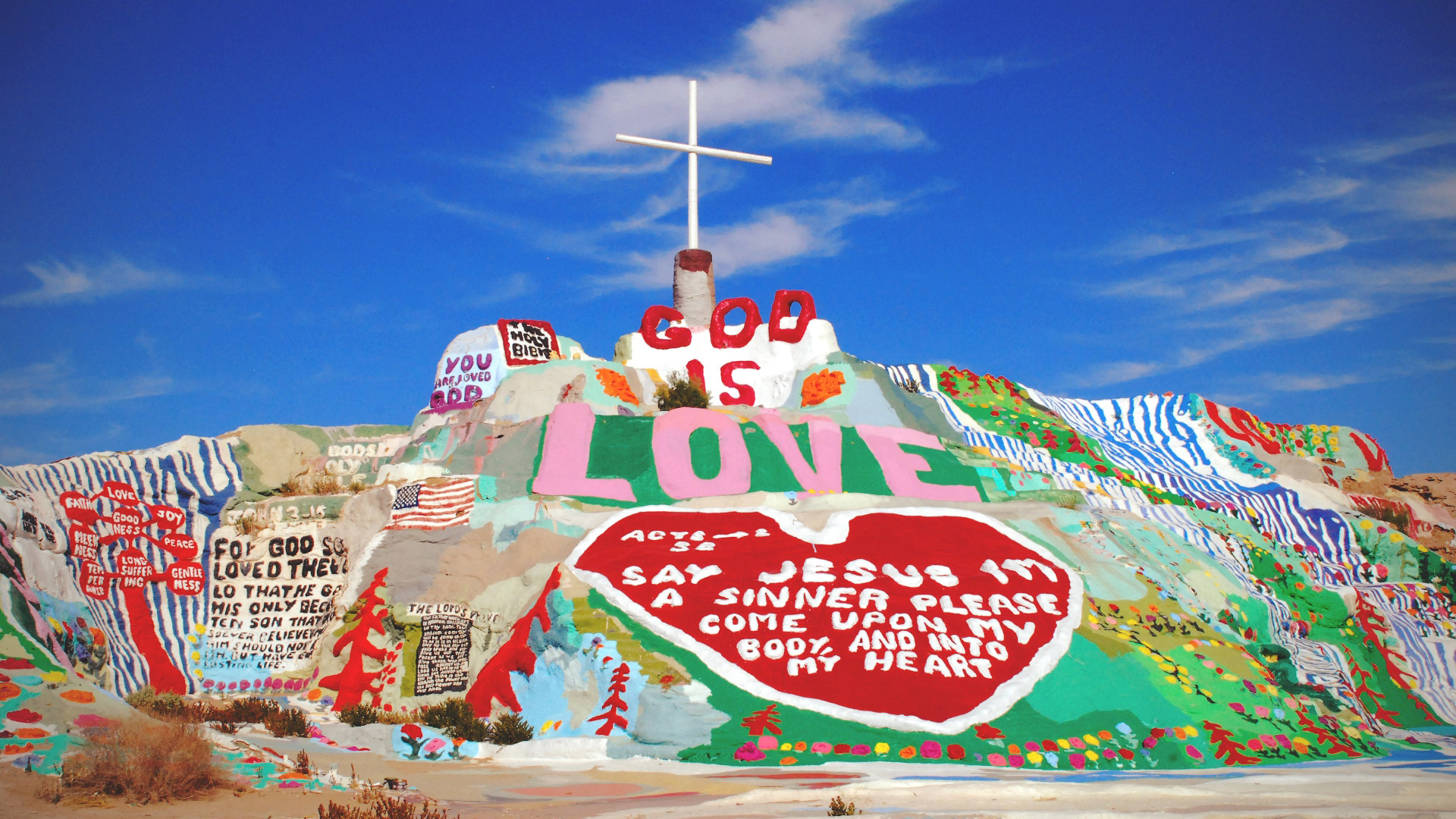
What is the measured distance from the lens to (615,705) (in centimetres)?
1390

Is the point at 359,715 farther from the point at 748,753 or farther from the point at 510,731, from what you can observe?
the point at 748,753

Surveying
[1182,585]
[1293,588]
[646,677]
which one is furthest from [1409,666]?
[646,677]

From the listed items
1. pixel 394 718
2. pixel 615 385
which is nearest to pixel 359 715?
pixel 394 718

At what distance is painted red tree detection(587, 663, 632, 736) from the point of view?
13680 millimetres

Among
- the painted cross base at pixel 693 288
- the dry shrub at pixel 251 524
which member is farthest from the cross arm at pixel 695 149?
the dry shrub at pixel 251 524

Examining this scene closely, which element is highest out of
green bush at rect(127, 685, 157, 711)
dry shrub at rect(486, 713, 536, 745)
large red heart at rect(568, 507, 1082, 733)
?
large red heart at rect(568, 507, 1082, 733)

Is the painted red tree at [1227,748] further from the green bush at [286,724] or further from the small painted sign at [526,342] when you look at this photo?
the small painted sign at [526,342]

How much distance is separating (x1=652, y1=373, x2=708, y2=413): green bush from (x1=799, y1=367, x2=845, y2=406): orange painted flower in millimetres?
2762

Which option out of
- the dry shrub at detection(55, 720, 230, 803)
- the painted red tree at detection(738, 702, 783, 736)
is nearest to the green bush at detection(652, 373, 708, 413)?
the painted red tree at detection(738, 702, 783, 736)

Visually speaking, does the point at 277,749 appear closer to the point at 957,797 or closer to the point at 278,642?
the point at 278,642

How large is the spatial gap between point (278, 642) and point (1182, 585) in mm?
16110

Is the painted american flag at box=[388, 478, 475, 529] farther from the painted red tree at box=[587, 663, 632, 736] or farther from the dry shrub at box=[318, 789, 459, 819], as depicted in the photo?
the dry shrub at box=[318, 789, 459, 819]

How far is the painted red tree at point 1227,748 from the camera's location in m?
13.1

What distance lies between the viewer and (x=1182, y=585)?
711 inches
